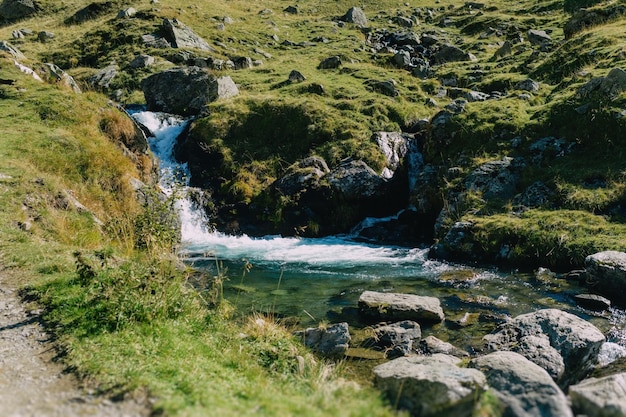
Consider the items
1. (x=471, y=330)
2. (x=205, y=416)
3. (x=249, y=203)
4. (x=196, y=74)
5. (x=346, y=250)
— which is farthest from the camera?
(x=196, y=74)

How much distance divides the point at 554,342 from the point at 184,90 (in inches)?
1179

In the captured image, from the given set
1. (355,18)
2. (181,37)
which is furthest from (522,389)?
(355,18)

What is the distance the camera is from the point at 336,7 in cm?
7644

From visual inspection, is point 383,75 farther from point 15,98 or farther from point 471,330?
point 471,330

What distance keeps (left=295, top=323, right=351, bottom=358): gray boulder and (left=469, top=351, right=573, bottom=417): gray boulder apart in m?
3.78

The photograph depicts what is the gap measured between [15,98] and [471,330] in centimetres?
2423

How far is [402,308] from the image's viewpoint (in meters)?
13.6

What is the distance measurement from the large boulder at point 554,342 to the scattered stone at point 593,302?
3.24 meters

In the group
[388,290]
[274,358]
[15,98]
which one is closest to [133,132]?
[15,98]

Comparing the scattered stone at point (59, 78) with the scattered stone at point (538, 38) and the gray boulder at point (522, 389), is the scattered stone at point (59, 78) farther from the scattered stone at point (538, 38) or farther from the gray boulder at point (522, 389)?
the scattered stone at point (538, 38)

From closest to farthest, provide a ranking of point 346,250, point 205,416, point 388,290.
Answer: point 205,416, point 388,290, point 346,250

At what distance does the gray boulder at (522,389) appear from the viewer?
6789 mm

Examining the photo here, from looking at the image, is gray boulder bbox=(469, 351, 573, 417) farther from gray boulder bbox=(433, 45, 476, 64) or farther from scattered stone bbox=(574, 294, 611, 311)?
gray boulder bbox=(433, 45, 476, 64)

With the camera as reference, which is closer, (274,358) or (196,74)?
(274,358)
